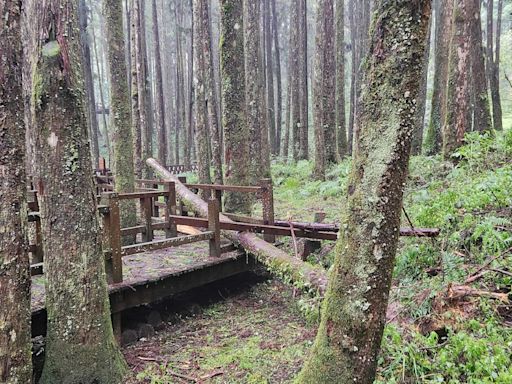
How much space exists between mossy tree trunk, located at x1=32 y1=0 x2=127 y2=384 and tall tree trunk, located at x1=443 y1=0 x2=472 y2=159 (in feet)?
25.2

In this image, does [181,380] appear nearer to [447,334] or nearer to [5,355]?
[5,355]

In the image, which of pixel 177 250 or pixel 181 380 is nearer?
pixel 181 380

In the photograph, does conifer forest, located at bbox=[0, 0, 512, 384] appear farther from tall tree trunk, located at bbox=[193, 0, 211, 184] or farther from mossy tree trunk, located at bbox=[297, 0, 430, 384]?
tall tree trunk, located at bbox=[193, 0, 211, 184]

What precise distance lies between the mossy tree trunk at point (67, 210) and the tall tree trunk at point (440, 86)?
10.4 meters

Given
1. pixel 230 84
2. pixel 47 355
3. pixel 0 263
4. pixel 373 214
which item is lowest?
pixel 47 355

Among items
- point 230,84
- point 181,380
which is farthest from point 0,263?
point 230,84

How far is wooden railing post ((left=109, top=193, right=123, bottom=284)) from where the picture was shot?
5207 mm

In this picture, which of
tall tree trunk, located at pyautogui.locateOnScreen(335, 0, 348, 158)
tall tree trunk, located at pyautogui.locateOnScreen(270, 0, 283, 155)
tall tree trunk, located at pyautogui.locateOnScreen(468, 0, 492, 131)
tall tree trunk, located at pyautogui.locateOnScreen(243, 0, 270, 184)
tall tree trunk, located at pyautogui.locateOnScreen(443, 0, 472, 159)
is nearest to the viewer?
tall tree trunk, located at pyautogui.locateOnScreen(443, 0, 472, 159)

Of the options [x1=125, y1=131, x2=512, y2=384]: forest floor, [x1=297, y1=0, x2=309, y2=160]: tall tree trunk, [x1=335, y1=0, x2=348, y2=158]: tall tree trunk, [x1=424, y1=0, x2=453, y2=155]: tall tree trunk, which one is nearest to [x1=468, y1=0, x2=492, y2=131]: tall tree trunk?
[x1=424, y1=0, x2=453, y2=155]: tall tree trunk

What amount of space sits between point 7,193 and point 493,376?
12.4 feet

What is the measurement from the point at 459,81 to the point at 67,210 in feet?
27.4

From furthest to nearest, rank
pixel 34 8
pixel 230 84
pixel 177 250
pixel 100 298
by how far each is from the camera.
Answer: pixel 230 84
pixel 177 250
pixel 100 298
pixel 34 8

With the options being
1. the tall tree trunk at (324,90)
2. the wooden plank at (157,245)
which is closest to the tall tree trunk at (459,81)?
the tall tree trunk at (324,90)

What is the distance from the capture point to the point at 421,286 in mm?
4473
